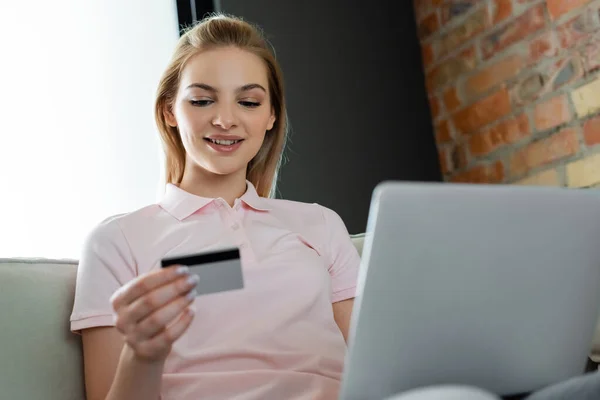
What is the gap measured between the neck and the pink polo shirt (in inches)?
1.9

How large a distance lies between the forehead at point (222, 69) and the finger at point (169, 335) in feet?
2.19

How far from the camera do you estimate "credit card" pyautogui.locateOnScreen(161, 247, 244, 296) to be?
856 mm

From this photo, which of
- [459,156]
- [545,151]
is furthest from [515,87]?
[459,156]

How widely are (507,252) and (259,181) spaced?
91 cm

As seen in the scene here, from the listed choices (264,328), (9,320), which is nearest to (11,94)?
(9,320)

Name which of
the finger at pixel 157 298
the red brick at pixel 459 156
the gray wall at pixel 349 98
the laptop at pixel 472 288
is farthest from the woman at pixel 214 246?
the red brick at pixel 459 156

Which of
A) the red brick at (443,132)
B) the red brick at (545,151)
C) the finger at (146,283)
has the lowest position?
the finger at (146,283)

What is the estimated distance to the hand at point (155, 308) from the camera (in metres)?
0.88

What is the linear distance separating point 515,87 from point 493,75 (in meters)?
0.11

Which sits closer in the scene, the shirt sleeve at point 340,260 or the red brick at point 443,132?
the shirt sleeve at point 340,260

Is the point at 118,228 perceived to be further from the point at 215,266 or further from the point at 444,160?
the point at 444,160

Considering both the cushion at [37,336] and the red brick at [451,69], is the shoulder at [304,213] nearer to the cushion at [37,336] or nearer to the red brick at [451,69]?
the cushion at [37,336]

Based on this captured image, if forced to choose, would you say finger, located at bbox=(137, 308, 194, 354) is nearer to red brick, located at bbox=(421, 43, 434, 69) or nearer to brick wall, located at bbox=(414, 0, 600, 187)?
brick wall, located at bbox=(414, 0, 600, 187)

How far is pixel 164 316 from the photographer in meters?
0.90
